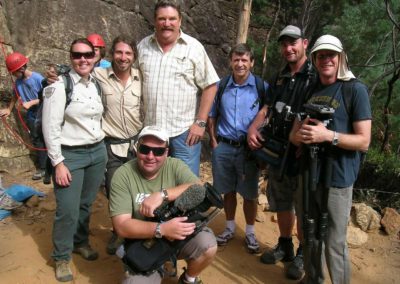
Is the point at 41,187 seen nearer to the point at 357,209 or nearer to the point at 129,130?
the point at 129,130

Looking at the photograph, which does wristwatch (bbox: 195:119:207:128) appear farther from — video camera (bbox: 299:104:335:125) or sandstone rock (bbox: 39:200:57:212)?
sandstone rock (bbox: 39:200:57:212)

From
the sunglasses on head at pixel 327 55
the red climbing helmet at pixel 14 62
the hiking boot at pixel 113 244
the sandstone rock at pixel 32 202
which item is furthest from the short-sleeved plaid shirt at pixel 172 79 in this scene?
the red climbing helmet at pixel 14 62

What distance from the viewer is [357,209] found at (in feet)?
15.7

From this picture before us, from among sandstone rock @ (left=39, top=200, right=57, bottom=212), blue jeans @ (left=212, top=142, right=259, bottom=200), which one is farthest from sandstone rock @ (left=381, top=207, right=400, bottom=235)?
sandstone rock @ (left=39, top=200, right=57, bottom=212)

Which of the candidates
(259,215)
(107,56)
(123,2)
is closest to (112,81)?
(259,215)

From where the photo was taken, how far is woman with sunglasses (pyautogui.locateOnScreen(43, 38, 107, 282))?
10.1ft

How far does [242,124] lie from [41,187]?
141 inches

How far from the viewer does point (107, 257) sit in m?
3.85

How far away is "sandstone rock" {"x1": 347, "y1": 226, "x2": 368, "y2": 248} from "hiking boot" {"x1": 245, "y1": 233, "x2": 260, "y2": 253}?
1191 millimetres

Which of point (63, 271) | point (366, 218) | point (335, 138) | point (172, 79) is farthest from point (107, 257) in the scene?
point (366, 218)

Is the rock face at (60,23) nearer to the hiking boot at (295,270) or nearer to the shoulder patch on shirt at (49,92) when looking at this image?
the shoulder patch on shirt at (49,92)

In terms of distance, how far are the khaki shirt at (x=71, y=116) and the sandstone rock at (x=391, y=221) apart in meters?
3.64

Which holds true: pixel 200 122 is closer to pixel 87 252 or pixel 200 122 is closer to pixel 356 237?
pixel 87 252

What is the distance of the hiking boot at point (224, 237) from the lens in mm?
4145
